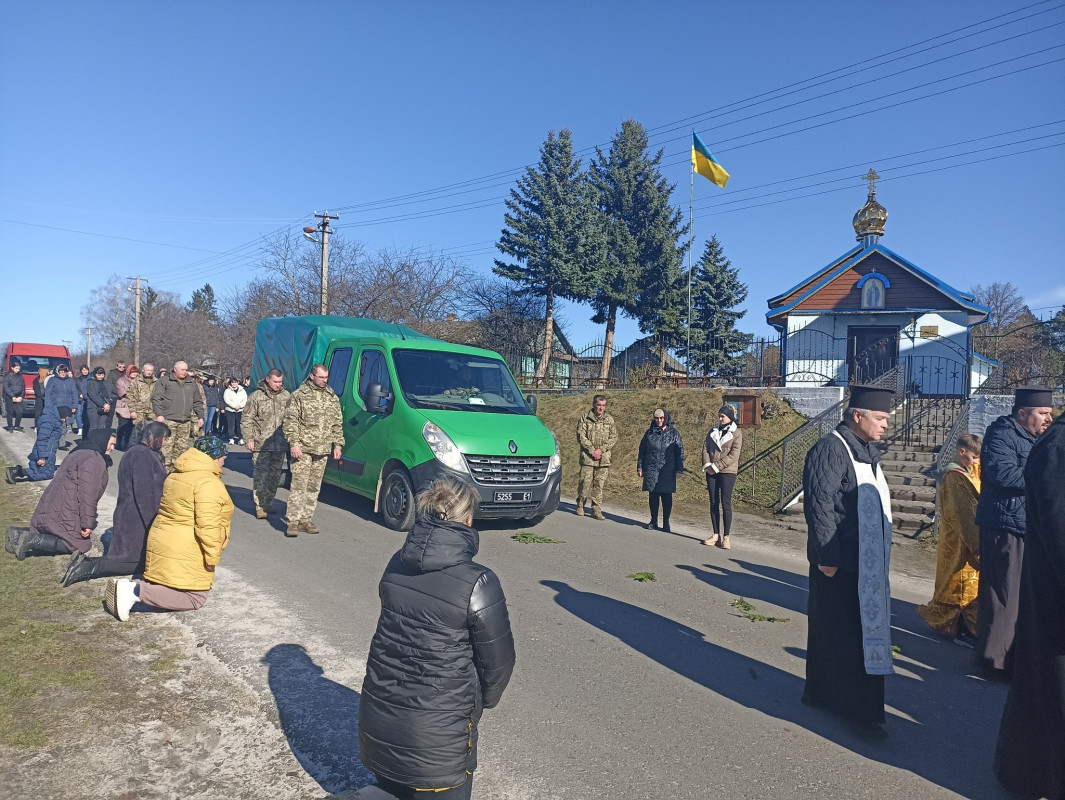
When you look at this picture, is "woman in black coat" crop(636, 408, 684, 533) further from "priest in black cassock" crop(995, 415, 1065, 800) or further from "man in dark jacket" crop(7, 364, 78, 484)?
"man in dark jacket" crop(7, 364, 78, 484)

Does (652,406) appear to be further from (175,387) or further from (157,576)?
(157,576)

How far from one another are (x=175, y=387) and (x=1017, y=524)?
11.4 m

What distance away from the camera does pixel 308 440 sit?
30.0 ft

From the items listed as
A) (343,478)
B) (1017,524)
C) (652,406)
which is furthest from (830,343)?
(1017,524)

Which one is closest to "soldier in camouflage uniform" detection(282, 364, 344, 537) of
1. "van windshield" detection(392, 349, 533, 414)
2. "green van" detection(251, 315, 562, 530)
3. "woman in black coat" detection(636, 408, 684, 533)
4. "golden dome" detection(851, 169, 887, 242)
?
"green van" detection(251, 315, 562, 530)

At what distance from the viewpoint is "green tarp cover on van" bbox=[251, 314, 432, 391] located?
39.0ft

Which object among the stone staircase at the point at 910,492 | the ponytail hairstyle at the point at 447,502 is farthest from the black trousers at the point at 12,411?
the ponytail hairstyle at the point at 447,502

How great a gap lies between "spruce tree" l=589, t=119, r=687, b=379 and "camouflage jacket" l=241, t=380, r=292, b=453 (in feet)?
85.7

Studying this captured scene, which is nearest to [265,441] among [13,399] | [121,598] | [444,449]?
[444,449]

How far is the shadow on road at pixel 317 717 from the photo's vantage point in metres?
3.72

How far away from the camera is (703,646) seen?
19.3 ft

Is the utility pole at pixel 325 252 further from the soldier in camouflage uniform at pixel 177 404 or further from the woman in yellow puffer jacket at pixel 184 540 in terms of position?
the woman in yellow puffer jacket at pixel 184 540

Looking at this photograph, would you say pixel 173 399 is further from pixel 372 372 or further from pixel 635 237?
pixel 635 237

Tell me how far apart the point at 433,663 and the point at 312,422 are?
263 inches
